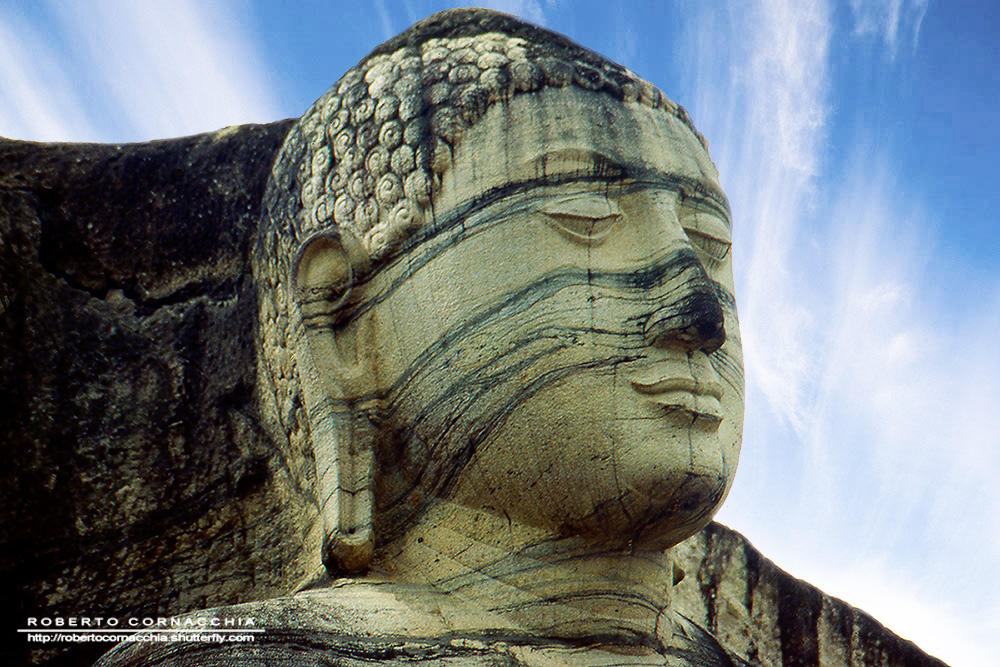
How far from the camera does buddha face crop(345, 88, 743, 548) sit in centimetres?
394

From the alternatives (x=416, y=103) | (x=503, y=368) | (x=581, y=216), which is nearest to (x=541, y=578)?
(x=503, y=368)

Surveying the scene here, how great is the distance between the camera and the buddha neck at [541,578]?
4.04 metres

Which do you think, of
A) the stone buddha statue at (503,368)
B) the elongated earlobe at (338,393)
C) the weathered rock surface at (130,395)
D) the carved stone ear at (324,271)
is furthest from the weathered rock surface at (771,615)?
the carved stone ear at (324,271)

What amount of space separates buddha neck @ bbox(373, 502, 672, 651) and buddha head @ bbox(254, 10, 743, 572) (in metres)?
0.07

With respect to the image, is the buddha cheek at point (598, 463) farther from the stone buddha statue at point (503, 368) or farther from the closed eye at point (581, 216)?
the closed eye at point (581, 216)

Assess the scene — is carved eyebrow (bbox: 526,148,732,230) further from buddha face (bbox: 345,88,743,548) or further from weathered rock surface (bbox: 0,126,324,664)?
weathered rock surface (bbox: 0,126,324,664)

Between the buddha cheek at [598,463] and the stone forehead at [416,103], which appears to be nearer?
the buddha cheek at [598,463]

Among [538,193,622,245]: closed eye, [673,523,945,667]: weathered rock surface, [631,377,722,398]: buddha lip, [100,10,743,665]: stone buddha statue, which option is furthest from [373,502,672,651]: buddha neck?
[673,523,945,667]: weathered rock surface

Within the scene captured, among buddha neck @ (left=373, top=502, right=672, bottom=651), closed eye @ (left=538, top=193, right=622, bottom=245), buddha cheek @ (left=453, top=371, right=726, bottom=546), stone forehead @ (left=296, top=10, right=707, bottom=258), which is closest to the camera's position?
buddha cheek @ (left=453, top=371, right=726, bottom=546)

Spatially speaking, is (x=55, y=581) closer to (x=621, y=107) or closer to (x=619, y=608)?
(x=619, y=608)

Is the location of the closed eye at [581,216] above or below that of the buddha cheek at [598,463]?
above

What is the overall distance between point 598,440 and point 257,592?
5.25 feet

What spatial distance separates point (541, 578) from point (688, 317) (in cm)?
98

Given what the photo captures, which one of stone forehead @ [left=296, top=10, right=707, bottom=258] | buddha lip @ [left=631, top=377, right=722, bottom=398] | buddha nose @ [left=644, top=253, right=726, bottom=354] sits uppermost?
stone forehead @ [left=296, top=10, right=707, bottom=258]
